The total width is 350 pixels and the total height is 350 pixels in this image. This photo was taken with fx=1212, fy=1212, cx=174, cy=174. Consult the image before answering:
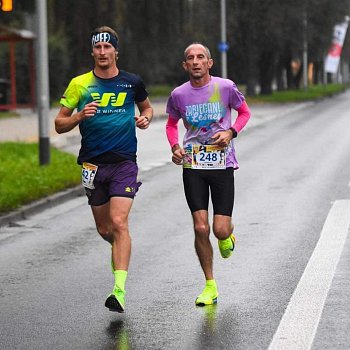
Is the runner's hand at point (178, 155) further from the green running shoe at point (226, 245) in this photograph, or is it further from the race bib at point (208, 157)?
the green running shoe at point (226, 245)

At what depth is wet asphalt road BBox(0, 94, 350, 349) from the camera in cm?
705

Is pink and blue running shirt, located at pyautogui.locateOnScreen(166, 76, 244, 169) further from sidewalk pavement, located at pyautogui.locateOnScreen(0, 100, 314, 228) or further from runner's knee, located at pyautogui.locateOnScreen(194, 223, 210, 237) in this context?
sidewalk pavement, located at pyautogui.locateOnScreen(0, 100, 314, 228)

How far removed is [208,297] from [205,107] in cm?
126

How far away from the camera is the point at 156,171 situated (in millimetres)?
20516

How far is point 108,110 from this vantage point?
795cm

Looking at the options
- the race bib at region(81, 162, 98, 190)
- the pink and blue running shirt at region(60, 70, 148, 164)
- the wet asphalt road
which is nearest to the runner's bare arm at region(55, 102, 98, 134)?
the pink and blue running shirt at region(60, 70, 148, 164)

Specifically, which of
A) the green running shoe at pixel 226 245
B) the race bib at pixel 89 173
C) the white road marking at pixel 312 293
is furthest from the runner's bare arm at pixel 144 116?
the white road marking at pixel 312 293

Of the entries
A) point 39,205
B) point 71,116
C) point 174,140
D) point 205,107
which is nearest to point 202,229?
point 174,140

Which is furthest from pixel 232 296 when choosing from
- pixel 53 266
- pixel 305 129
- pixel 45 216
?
pixel 305 129

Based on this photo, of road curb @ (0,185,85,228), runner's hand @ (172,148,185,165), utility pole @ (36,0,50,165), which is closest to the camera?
runner's hand @ (172,148,185,165)

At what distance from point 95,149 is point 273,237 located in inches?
152

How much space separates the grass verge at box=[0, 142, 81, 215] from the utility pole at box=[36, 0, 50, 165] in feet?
1.01

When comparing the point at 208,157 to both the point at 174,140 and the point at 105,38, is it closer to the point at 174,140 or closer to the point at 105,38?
the point at 174,140

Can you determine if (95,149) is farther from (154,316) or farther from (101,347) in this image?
(101,347)
